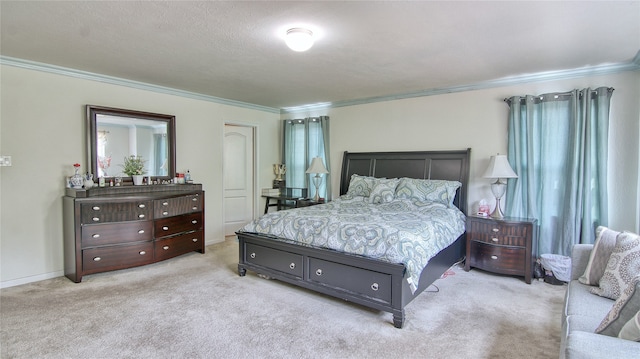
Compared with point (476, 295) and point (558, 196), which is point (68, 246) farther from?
point (558, 196)

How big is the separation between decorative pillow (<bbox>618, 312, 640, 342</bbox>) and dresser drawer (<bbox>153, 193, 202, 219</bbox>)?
4.29 m

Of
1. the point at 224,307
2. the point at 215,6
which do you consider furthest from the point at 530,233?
the point at 215,6

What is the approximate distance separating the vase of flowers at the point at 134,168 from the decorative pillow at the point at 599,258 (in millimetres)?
4688

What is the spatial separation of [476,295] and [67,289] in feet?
13.6

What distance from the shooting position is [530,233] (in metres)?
3.65

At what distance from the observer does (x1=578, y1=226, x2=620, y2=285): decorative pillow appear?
219cm

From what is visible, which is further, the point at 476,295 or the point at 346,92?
the point at 346,92

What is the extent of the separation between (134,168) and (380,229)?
3344mm

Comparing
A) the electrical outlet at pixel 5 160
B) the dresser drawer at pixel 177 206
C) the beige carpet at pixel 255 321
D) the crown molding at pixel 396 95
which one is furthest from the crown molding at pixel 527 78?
the electrical outlet at pixel 5 160

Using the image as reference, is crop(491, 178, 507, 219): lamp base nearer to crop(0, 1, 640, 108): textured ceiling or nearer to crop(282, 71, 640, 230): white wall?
crop(282, 71, 640, 230): white wall

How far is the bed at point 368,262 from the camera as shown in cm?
274

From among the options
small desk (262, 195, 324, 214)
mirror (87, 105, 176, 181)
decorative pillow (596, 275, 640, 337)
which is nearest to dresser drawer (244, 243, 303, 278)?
small desk (262, 195, 324, 214)

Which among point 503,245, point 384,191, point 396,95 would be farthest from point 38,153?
point 503,245

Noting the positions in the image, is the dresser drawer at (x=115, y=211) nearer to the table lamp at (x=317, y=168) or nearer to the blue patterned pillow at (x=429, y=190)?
the table lamp at (x=317, y=168)
